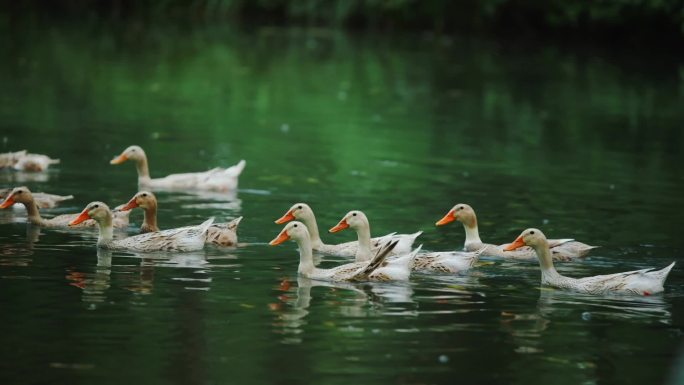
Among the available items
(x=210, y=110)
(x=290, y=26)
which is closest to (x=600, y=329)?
(x=210, y=110)

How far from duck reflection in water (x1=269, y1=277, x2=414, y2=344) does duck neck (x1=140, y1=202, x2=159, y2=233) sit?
3.05 meters

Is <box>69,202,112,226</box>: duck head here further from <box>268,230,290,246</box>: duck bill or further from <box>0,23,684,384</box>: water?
<box>268,230,290,246</box>: duck bill

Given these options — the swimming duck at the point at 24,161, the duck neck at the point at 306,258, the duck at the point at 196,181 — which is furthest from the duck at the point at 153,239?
the swimming duck at the point at 24,161

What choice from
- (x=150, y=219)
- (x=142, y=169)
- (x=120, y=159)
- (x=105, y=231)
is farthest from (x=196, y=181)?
→ (x=105, y=231)

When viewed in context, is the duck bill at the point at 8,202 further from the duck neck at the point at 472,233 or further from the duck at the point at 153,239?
the duck neck at the point at 472,233

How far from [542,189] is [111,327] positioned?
39.2 ft

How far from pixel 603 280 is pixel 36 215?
6971mm

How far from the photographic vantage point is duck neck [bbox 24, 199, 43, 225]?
17.4 meters

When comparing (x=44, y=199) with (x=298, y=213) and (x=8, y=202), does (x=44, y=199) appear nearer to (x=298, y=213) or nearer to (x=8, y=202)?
(x=8, y=202)

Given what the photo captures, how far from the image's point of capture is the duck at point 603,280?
14.4 m

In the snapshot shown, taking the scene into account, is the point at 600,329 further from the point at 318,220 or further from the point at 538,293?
the point at 318,220

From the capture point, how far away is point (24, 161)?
21906mm

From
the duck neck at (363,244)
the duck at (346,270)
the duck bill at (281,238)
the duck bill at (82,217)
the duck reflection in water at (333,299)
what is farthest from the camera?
the duck bill at (82,217)

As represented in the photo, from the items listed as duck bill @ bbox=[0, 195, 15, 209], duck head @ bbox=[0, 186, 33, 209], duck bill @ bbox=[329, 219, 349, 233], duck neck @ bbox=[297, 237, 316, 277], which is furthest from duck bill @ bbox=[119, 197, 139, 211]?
duck neck @ bbox=[297, 237, 316, 277]
